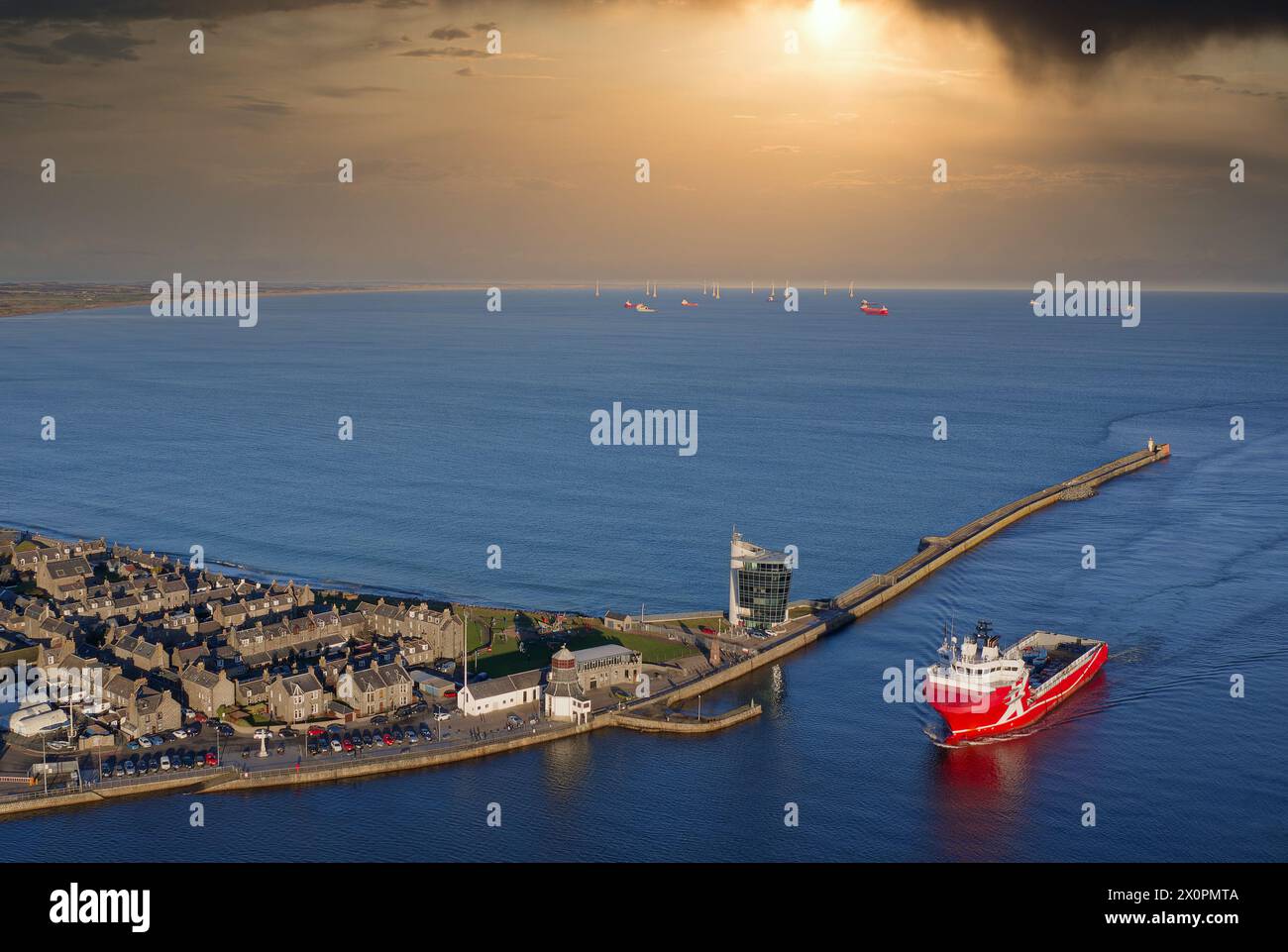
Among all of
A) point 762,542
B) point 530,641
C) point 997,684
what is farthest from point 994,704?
point 762,542

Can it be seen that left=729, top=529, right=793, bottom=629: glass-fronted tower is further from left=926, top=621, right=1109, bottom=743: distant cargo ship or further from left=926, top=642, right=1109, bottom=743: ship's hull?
left=926, top=642, right=1109, bottom=743: ship's hull

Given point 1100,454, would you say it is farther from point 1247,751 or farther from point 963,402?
point 1247,751

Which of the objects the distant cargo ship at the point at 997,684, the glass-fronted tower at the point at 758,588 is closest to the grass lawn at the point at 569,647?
the glass-fronted tower at the point at 758,588

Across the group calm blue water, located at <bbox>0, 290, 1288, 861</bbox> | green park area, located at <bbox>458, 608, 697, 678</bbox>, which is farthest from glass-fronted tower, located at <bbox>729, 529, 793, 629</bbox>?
green park area, located at <bbox>458, 608, 697, 678</bbox>

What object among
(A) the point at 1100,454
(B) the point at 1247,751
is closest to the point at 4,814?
(B) the point at 1247,751

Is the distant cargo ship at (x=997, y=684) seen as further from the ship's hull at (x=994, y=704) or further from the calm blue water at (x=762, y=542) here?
the calm blue water at (x=762, y=542)

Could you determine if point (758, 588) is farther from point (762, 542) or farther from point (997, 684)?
point (762, 542)

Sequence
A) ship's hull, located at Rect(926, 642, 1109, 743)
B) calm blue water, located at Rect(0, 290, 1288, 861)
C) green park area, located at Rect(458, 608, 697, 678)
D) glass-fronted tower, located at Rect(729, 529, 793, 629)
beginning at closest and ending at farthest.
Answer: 1. calm blue water, located at Rect(0, 290, 1288, 861)
2. ship's hull, located at Rect(926, 642, 1109, 743)
3. green park area, located at Rect(458, 608, 697, 678)
4. glass-fronted tower, located at Rect(729, 529, 793, 629)
